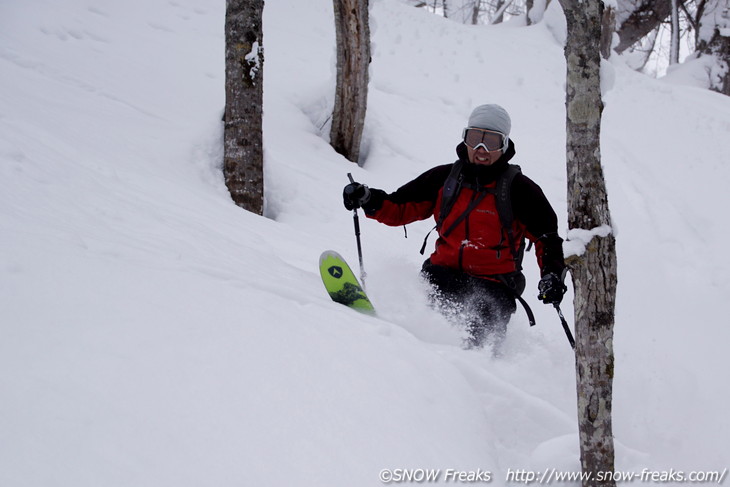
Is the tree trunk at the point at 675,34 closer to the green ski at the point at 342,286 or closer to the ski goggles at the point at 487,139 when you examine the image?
the ski goggles at the point at 487,139

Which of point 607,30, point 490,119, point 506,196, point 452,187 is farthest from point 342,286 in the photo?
point 607,30

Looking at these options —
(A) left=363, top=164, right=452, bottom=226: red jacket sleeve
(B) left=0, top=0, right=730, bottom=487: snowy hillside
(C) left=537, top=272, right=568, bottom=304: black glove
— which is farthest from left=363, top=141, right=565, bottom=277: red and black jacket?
(B) left=0, top=0, right=730, bottom=487: snowy hillside

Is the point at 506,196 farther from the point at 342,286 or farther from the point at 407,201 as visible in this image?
the point at 342,286

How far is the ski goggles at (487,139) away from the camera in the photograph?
13.8ft

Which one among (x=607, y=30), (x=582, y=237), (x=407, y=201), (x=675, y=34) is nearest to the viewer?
(x=582, y=237)

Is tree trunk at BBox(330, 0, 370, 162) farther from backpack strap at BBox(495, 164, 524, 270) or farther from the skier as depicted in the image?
backpack strap at BBox(495, 164, 524, 270)

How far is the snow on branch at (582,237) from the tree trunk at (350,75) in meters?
6.11

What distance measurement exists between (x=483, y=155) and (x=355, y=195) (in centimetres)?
106

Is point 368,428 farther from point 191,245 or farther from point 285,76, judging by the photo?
point 285,76

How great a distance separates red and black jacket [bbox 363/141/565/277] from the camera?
412 cm

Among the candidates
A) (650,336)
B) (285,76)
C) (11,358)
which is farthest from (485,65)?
(11,358)

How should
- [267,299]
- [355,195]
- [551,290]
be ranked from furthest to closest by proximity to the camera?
1. [355,195]
2. [551,290]
3. [267,299]

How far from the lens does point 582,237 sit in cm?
271

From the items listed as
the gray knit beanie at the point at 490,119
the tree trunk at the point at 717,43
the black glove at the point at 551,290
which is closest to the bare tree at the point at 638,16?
the tree trunk at the point at 717,43
